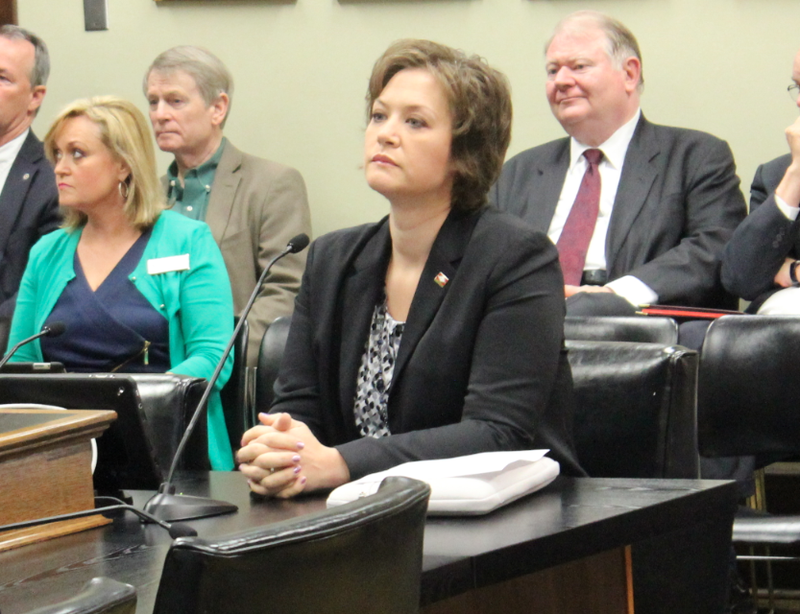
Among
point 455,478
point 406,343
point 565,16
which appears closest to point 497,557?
point 455,478

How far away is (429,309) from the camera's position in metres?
1.70

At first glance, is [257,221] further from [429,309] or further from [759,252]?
[429,309]

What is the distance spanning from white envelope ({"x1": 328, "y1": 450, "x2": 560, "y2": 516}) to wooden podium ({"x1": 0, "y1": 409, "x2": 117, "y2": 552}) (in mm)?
290

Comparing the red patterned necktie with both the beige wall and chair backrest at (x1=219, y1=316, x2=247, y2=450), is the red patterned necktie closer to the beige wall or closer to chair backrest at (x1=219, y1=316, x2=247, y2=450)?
the beige wall

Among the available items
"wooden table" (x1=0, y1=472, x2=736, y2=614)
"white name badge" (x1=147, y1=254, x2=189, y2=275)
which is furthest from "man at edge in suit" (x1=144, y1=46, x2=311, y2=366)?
"wooden table" (x1=0, y1=472, x2=736, y2=614)

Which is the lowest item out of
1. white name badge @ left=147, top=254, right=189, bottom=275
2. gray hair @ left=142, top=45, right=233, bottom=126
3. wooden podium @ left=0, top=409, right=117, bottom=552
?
white name badge @ left=147, top=254, right=189, bottom=275

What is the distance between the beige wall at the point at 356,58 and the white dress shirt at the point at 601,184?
1.17 feet

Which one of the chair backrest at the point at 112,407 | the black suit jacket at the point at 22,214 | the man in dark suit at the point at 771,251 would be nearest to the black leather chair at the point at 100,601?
the chair backrest at the point at 112,407

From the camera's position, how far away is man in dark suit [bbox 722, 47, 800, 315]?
302cm

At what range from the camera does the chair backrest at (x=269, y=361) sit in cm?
232

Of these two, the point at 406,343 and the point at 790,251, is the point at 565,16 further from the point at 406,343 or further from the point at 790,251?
the point at 406,343

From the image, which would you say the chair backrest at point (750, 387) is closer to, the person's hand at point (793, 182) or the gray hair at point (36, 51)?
the person's hand at point (793, 182)

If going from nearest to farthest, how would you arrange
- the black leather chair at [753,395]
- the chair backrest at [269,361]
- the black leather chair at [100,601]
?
the black leather chair at [100,601] < the black leather chair at [753,395] < the chair backrest at [269,361]

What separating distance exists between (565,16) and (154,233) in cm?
168
